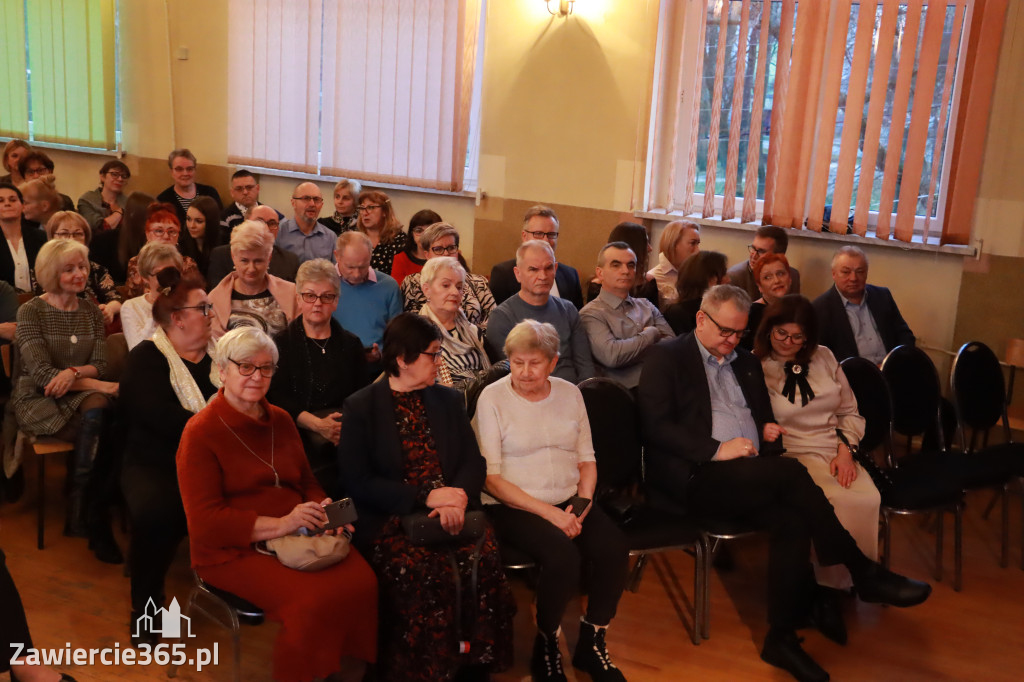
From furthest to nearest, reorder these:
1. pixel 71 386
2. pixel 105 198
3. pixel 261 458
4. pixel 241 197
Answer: pixel 105 198, pixel 241 197, pixel 71 386, pixel 261 458

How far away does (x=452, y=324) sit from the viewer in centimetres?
405

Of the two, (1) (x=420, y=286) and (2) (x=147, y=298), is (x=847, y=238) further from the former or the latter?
(2) (x=147, y=298)

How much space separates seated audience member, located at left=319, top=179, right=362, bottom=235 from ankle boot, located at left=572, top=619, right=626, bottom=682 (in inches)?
144

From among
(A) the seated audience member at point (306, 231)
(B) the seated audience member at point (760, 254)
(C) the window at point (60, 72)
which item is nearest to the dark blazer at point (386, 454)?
(B) the seated audience member at point (760, 254)

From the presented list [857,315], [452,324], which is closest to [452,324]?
[452,324]

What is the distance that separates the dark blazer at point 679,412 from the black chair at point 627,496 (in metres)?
0.07

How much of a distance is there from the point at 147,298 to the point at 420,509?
1652mm

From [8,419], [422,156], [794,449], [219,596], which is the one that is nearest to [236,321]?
[8,419]

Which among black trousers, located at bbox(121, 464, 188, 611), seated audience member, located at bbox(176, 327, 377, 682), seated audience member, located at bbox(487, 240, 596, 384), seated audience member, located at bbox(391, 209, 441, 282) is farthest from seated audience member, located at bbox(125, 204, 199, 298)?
seated audience member, located at bbox(176, 327, 377, 682)

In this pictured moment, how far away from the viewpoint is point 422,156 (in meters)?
6.57

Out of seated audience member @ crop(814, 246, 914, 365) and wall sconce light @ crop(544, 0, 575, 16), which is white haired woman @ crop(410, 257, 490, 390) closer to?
seated audience member @ crop(814, 246, 914, 365)

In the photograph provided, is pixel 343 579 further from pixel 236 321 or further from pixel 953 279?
pixel 953 279

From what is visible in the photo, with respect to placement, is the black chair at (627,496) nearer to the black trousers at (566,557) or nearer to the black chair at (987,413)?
the black trousers at (566,557)

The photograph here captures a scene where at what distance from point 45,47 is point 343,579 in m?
6.94
